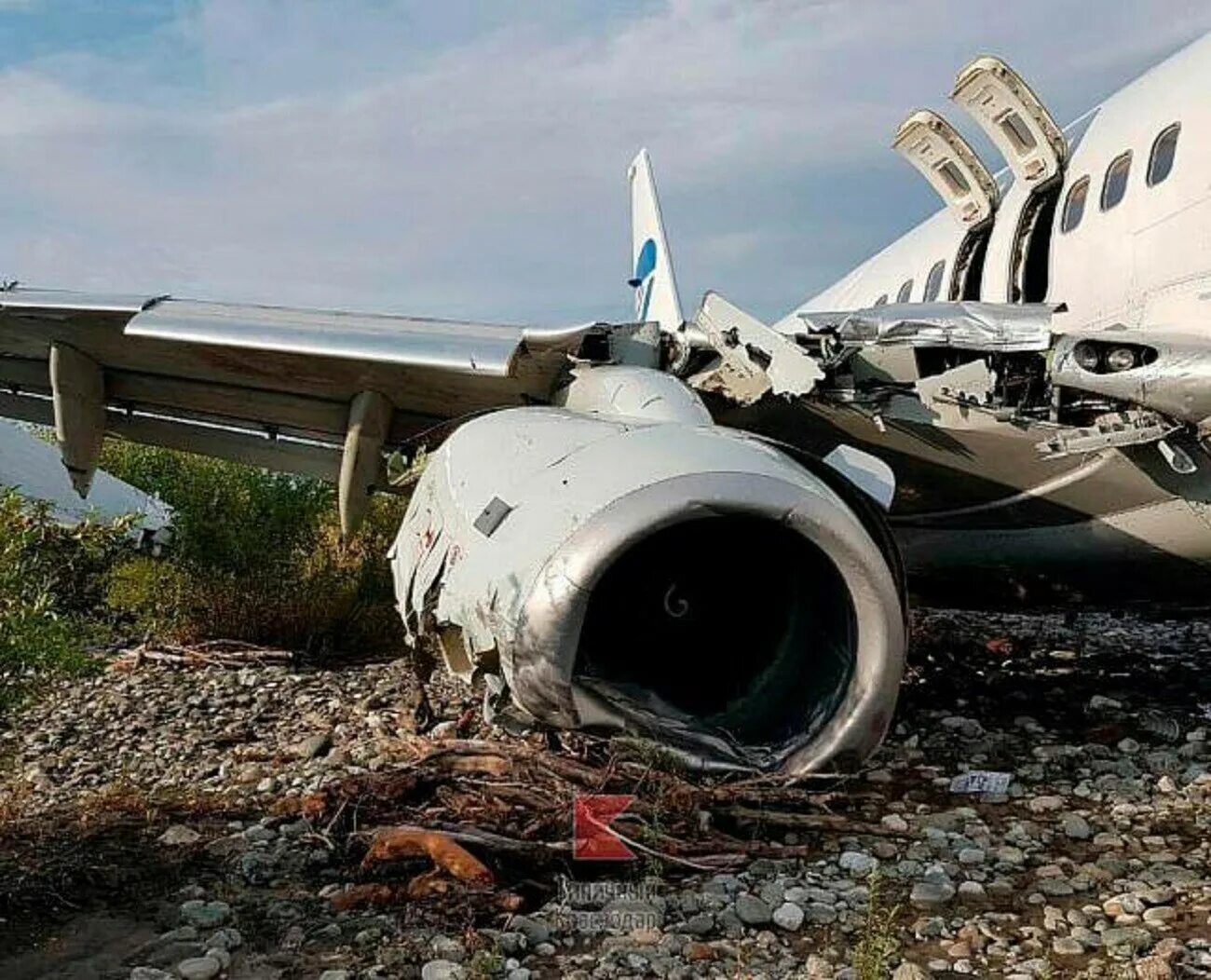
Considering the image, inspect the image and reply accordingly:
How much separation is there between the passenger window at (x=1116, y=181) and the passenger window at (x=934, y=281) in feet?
5.72

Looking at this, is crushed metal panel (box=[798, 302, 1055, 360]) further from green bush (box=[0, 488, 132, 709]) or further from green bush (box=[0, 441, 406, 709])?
green bush (box=[0, 441, 406, 709])

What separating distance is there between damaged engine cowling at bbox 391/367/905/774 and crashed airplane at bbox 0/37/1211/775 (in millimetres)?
13

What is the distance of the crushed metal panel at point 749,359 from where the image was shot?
588 cm

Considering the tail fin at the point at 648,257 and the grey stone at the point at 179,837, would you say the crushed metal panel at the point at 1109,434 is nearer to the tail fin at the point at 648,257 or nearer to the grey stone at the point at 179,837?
the grey stone at the point at 179,837

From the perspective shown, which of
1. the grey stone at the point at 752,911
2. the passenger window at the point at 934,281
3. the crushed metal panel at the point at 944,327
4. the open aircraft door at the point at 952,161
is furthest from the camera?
the passenger window at the point at 934,281

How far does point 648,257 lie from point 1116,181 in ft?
32.8

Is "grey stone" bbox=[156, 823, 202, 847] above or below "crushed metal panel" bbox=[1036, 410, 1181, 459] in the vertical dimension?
below

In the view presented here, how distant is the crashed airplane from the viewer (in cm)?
436

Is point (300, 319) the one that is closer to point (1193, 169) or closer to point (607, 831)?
point (607, 831)

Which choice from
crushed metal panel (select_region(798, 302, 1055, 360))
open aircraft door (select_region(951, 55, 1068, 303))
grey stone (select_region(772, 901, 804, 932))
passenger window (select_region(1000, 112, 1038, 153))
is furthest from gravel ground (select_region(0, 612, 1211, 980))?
passenger window (select_region(1000, 112, 1038, 153))

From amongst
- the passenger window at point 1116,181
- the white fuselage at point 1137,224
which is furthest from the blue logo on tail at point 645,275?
the passenger window at point 1116,181

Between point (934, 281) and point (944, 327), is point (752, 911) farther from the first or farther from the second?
point (934, 281)

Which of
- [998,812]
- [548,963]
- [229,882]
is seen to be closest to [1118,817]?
[998,812]

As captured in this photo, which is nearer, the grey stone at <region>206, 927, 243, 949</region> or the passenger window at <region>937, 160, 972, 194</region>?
the grey stone at <region>206, 927, 243, 949</region>
